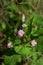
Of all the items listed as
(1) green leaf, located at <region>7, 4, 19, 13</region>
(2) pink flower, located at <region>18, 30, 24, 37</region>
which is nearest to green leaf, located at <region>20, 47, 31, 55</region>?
(2) pink flower, located at <region>18, 30, 24, 37</region>

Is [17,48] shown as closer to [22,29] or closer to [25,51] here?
[25,51]

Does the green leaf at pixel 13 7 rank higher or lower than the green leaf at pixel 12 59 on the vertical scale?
higher

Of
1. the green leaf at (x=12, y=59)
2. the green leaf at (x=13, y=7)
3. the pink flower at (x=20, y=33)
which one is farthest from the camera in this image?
the green leaf at (x=13, y=7)

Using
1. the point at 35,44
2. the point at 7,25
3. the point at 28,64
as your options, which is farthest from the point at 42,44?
the point at 7,25

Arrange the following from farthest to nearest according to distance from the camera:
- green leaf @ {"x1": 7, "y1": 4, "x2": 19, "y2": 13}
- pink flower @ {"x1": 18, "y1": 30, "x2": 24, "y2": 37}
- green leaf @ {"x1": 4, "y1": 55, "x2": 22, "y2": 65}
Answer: green leaf @ {"x1": 7, "y1": 4, "x2": 19, "y2": 13}
pink flower @ {"x1": 18, "y1": 30, "x2": 24, "y2": 37}
green leaf @ {"x1": 4, "y1": 55, "x2": 22, "y2": 65}

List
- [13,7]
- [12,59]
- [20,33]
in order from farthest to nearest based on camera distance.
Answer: [13,7] → [20,33] → [12,59]

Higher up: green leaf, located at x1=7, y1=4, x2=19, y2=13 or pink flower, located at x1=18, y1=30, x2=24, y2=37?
green leaf, located at x1=7, y1=4, x2=19, y2=13

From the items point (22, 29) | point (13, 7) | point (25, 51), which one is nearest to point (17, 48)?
point (25, 51)

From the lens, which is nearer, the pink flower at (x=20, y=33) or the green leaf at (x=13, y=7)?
the pink flower at (x=20, y=33)

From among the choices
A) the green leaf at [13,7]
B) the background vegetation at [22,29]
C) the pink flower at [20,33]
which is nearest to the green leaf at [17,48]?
the background vegetation at [22,29]

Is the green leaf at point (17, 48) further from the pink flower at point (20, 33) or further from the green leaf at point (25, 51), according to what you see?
the pink flower at point (20, 33)

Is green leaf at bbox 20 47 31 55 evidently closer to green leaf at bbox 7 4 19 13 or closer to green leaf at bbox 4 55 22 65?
green leaf at bbox 4 55 22 65
